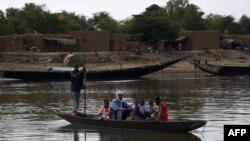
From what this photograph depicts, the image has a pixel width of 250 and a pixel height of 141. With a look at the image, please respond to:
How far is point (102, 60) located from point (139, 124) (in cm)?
3895

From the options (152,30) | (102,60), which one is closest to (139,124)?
(102,60)

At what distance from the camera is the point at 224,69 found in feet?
174

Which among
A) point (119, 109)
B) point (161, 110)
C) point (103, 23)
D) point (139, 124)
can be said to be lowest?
point (139, 124)

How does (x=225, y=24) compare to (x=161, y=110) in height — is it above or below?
above

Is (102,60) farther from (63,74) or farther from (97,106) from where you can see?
(97,106)

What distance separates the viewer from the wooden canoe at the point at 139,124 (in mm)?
17016

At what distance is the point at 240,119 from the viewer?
20.2 m

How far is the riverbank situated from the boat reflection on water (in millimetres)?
32920

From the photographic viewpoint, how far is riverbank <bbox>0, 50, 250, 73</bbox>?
53656 mm

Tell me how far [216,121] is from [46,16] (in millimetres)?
52874

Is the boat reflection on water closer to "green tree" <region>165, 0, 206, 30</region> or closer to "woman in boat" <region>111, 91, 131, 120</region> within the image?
"woman in boat" <region>111, 91, 131, 120</region>

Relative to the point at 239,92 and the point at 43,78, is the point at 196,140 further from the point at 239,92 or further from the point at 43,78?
the point at 43,78

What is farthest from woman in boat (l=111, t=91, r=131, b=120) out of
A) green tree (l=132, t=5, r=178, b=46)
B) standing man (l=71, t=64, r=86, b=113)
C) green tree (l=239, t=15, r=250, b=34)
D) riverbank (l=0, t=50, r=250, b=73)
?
green tree (l=239, t=15, r=250, b=34)

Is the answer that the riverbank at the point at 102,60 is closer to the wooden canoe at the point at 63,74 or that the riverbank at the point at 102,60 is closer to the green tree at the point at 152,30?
the green tree at the point at 152,30
